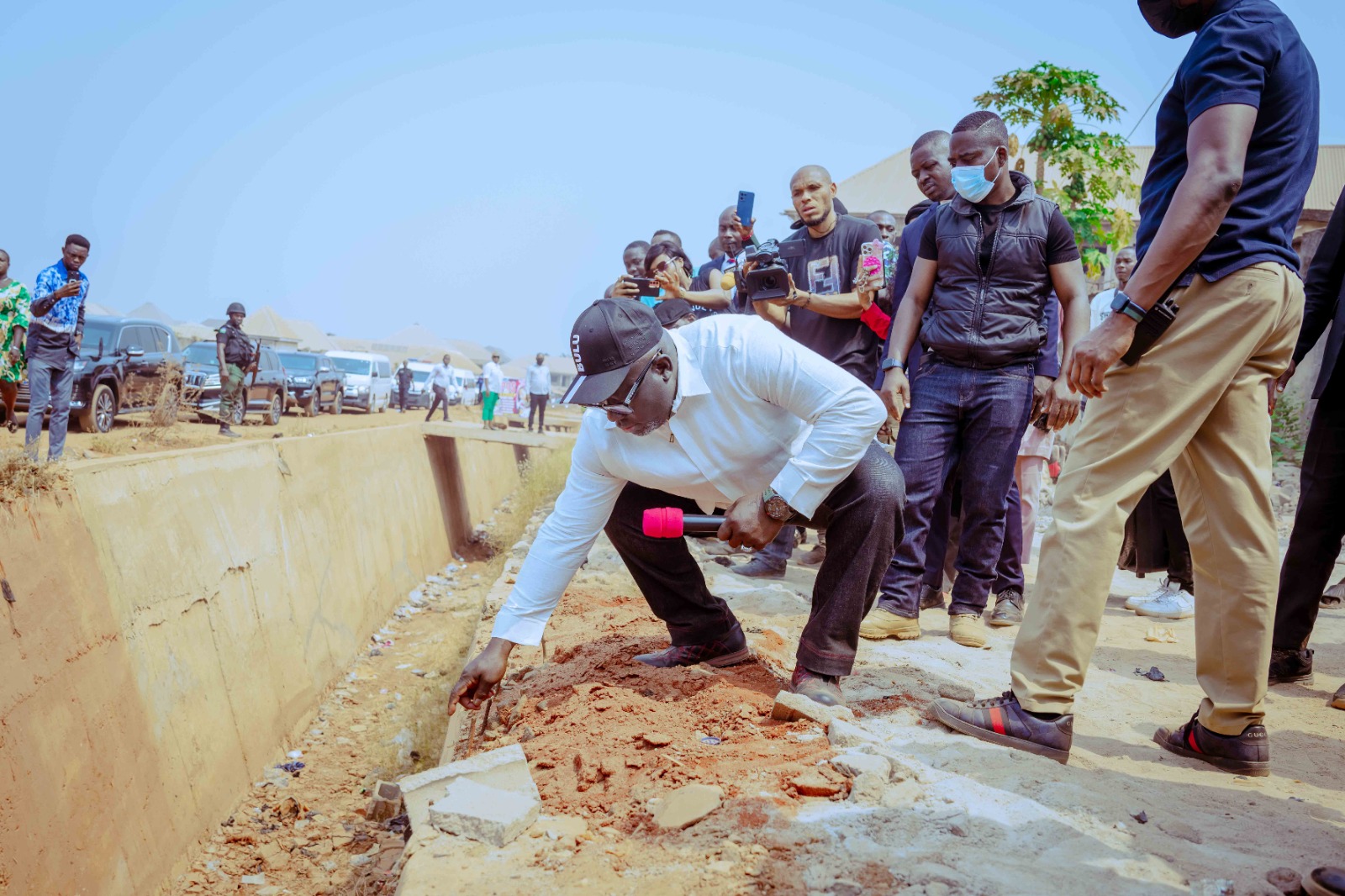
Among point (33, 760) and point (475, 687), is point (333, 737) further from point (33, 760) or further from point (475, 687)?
point (475, 687)

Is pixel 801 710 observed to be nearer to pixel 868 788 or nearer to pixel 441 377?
pixel 868 788

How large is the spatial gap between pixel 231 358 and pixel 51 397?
556cm

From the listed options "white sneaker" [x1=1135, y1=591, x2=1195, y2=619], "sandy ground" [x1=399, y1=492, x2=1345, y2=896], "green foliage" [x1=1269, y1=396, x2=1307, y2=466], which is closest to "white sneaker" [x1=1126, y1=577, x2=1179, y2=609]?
"white sneaker" [x1=1135, y1=591, x2=1195, y2=619]

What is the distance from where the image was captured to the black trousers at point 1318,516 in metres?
3.27

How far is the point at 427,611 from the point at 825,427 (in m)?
6.51

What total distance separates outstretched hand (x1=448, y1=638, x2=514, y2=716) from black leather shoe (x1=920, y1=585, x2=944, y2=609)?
2453mm

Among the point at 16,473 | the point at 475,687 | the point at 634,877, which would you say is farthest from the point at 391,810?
the point at 634,877

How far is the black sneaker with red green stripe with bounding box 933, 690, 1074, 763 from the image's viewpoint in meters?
2.47

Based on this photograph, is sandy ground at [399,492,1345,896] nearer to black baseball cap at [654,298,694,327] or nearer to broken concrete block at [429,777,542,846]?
broken concrete block at [429,777,542,846]

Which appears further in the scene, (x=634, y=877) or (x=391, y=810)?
(x=391, y=810)

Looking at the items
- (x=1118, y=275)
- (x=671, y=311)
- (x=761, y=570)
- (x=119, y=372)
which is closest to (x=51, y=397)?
(x=119, y=372)

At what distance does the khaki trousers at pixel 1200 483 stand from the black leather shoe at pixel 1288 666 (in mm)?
1127

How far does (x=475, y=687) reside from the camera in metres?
2.81

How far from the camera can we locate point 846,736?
2.48 metres
